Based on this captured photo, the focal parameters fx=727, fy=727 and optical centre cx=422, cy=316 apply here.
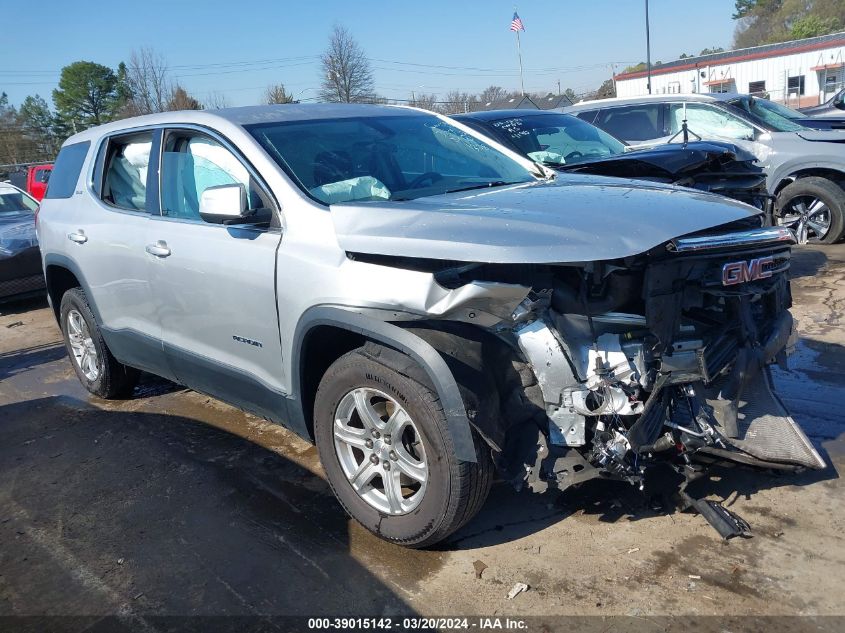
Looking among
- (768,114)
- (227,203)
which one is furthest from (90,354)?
(768,114)

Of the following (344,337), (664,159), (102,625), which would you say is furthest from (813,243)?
(102,625)

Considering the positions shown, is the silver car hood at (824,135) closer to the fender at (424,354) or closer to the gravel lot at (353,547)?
the gravel lot at (353,547)

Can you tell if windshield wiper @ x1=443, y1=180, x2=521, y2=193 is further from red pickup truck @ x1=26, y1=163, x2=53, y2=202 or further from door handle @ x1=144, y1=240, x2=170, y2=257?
red pickup truck @ x1=26, y1=163, x2=53, y2=202

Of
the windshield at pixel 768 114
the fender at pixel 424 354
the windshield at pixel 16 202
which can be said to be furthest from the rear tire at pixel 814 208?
the windshield at pixel 16 202

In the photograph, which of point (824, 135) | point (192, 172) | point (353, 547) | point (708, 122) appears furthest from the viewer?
point (708, 122)

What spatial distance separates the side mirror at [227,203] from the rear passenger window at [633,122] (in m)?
7.10

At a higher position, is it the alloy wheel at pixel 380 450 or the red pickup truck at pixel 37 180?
the red pickup truck at pixel 37 180

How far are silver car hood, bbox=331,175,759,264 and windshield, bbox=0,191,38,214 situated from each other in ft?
32.0

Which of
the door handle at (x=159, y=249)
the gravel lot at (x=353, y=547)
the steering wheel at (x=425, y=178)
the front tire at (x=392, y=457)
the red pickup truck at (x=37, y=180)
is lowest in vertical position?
the gravel lot at (x=353, y=547)

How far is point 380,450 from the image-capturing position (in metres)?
3.16

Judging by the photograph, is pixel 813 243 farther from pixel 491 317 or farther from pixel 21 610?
pixel 21 610

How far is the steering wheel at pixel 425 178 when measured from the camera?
3771 millimetres

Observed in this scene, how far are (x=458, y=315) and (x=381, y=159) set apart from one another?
1.42 metres

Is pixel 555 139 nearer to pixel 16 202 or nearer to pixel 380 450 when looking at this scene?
pixel 380 450
